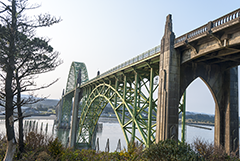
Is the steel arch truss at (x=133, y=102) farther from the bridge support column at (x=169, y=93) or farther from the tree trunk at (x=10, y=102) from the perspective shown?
the tree trunk at (x=10, y=102)

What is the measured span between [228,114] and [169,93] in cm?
616

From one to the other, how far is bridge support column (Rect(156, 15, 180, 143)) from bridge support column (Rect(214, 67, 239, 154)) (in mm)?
4877

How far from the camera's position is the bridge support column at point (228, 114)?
1553cm

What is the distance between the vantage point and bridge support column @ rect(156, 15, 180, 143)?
13.6 metres

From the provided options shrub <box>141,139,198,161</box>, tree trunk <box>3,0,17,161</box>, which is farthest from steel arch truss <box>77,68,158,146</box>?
tree trunk <box>3,0,17,161</box>

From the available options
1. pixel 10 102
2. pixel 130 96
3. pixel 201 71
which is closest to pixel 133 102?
pixel 130 96

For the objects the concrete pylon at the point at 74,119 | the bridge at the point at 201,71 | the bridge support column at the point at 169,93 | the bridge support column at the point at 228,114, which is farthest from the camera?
the concrete pylon at the point at 74,119

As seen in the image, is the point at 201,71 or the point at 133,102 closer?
the point at 201,71

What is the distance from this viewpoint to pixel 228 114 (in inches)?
621

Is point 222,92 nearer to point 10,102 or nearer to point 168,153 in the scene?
point 168,153

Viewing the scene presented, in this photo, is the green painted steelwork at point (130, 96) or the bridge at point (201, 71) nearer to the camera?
the bridge at point (201, 71)

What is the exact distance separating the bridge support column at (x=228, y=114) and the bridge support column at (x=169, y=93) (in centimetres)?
488

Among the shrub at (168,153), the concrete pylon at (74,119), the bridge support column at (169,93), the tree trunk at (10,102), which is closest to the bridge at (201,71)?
the bridge support column at (169,93)

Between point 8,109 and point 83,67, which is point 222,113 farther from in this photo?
point 83,67
